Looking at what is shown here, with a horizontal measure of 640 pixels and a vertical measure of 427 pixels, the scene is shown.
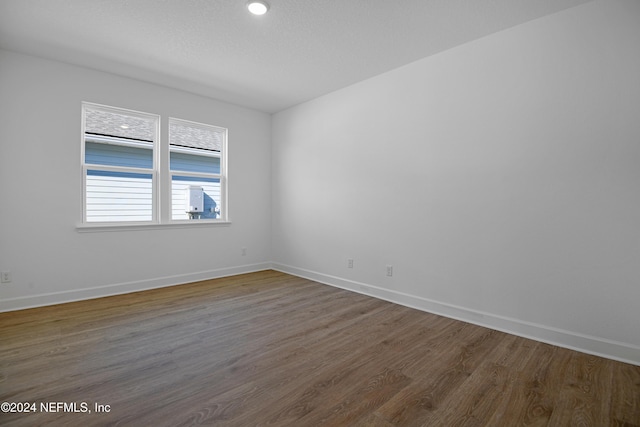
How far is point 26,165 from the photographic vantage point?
329 centimetres

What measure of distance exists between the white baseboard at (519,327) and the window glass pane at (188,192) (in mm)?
2514

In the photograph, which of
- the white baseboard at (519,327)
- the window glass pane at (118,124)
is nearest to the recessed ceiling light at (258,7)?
the window glass pane at (118,124)

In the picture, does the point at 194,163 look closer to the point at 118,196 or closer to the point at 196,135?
the point at 196,135

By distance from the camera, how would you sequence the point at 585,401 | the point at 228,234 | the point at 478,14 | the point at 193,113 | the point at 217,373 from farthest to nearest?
1. the point at 228,234
2. the point at 193,113
3. the point at 478,14
4. the point at 217,373
5. the point at 585,401

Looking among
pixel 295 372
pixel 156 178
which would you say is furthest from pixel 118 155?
pixel 295 372

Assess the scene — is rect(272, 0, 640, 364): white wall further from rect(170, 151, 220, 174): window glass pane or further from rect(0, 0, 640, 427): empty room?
rect(170, 151, 220, 174): window glass pane

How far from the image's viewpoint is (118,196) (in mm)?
3922

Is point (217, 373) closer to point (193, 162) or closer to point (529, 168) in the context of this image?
point (529, 168)

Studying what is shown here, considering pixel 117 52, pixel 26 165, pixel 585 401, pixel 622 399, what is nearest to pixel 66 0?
pixel 117 52

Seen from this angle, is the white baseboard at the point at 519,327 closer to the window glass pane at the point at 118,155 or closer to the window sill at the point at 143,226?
the window sill at the point at 143,226

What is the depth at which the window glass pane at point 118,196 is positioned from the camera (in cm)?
374

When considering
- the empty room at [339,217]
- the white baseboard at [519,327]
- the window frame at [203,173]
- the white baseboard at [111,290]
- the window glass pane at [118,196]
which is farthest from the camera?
the window frame at [203,173]

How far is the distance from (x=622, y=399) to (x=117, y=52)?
517 cm

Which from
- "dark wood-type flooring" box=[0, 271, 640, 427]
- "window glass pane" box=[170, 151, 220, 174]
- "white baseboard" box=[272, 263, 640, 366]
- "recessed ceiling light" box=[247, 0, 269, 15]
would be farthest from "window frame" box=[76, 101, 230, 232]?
"white baseboard" box=[272, 263, 640, 366]
